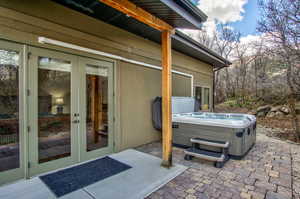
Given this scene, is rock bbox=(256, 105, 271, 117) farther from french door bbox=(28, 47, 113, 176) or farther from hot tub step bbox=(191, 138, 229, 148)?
french door bbox=(28, 47, 113, 176)

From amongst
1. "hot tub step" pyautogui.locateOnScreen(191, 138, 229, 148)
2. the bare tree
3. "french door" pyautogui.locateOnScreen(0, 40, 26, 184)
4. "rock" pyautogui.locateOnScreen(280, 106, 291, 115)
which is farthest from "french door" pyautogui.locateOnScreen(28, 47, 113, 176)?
"rock" pyautogui.locateOnScreen(280, 106, 291, 115)

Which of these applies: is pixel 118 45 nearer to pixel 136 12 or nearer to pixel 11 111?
pixel 136 12

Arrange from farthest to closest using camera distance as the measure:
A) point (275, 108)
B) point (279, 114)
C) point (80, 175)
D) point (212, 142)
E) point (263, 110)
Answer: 1. point (263, 110)
2. point (275, 108)
3. point (279, 114)
4. point (212, 142)
5. point (80, 175)

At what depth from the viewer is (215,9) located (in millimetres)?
11914

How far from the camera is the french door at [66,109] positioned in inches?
102

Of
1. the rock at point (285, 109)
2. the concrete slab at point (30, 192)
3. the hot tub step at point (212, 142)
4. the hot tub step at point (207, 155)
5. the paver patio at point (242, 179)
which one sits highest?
the rock at point (285, 109)

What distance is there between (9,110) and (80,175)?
148cm

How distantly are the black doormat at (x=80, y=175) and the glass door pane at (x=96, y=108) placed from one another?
1.47 ft

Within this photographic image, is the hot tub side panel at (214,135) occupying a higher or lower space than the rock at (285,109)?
lower

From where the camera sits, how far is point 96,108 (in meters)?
3.46

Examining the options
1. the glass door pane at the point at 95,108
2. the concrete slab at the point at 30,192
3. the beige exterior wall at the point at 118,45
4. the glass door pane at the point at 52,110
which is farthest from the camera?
the glass door pane at the point at 95,108

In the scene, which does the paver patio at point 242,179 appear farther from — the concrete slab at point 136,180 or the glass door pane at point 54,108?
the glass door pane at point 54,108

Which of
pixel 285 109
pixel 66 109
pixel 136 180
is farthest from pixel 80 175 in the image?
pixel 285 109

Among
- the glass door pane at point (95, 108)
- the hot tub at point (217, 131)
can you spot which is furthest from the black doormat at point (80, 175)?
the hot tub at point (217, 131)
